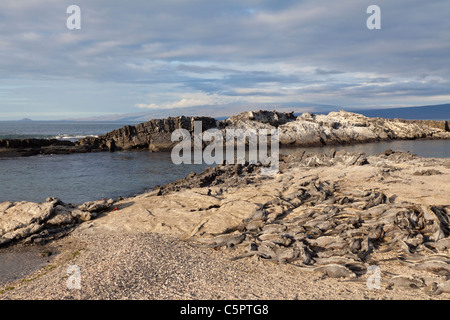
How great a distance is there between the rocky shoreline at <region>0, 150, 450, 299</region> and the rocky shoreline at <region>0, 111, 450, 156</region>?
40.7m

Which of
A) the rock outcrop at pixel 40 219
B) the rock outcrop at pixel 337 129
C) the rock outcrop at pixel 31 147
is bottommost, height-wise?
the rock outcrop at pixel 40 219

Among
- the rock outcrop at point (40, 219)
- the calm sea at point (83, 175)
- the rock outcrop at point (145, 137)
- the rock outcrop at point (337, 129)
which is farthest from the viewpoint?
the rock outcrop at point (337, 129)

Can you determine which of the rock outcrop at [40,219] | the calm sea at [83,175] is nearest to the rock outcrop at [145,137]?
the calm sea at [83,175]

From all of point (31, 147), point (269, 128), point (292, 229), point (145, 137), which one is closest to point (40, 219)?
point (292, 229)

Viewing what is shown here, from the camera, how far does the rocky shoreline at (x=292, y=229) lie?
9578 mm

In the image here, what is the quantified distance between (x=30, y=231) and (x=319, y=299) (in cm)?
1315

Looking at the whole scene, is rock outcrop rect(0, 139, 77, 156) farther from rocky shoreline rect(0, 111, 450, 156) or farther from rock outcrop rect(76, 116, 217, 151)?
rock outcrop rect(76, 116, 217, 151)

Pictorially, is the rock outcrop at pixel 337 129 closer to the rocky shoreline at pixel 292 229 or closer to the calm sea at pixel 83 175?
the calm sea at pixel 83 175

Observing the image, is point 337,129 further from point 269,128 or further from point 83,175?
point 83,175

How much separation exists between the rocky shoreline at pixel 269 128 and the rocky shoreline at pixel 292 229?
40653 mm

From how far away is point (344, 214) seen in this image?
46.5 feet

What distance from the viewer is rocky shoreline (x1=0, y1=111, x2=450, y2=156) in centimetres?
5691
